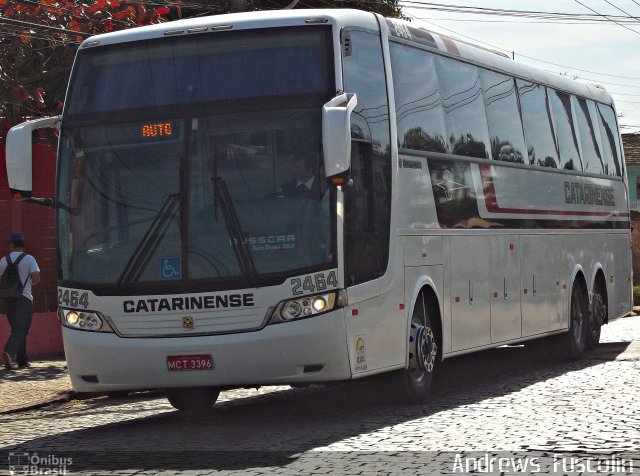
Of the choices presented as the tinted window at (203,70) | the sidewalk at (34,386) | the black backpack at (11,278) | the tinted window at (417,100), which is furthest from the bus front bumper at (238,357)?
the black backpack at (11,278)

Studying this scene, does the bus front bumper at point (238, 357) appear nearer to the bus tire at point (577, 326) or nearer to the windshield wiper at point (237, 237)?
the windshield wiper at point (237, 237)

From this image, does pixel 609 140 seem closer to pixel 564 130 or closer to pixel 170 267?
pixel 564 130

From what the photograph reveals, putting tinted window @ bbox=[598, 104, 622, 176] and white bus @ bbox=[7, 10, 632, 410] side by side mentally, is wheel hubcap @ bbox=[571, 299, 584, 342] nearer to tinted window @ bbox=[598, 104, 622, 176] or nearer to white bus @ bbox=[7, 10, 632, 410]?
tinted window @ bbox=[598, 104, 622, 176]

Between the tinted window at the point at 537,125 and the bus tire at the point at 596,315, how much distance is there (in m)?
2.49

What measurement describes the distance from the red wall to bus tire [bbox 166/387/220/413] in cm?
697

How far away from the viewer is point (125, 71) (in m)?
12.6

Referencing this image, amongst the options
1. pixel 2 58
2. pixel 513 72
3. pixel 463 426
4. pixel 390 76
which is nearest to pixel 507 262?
pixel 513 72

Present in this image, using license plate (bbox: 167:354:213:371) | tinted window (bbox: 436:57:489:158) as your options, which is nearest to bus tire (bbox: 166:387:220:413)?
license plate (bbox: 167:354:213:371)

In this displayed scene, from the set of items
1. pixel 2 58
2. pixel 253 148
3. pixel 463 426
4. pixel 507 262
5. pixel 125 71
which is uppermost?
pixel 2 58

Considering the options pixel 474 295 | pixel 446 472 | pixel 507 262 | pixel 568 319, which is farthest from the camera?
pixel 568 319

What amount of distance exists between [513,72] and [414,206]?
4.56m

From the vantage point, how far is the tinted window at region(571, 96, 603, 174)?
20.5 m

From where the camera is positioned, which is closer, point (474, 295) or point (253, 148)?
point (253, 148)

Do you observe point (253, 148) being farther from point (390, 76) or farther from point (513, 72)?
point (513, 72)
